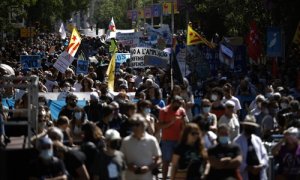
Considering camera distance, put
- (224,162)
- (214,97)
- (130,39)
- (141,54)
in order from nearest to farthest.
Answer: (224,162)
(214,97)
(141,54)
(130,39)

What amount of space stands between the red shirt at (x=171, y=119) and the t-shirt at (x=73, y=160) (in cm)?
347

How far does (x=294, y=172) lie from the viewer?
13.8 meters

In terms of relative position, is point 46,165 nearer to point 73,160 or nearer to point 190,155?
point 73,160

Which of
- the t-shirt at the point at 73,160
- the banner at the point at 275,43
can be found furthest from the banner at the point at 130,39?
the t-shirt at the point at 73,160

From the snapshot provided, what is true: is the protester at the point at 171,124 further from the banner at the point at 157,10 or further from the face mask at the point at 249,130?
the banner at the point at 157,10

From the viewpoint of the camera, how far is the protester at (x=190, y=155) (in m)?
12.5

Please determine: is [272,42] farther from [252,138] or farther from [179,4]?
[179,4]

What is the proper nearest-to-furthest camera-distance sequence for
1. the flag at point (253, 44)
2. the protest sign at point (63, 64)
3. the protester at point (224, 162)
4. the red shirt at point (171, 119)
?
the protester at point (224, 162) < the red shirt at point (171, 119) < the protest sign at point (63, 64) < the flag at point (253, 44)

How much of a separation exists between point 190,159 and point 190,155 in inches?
2.0

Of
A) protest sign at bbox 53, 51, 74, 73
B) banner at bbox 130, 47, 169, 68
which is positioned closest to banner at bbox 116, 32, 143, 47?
banner at bbox 130, 47, 169, 68

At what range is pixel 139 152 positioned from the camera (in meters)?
12.7

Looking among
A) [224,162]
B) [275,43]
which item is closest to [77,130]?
[224,162]

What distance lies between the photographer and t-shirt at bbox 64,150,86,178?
1226 cm

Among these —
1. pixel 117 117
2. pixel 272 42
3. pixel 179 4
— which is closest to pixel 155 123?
pixel 117 117
